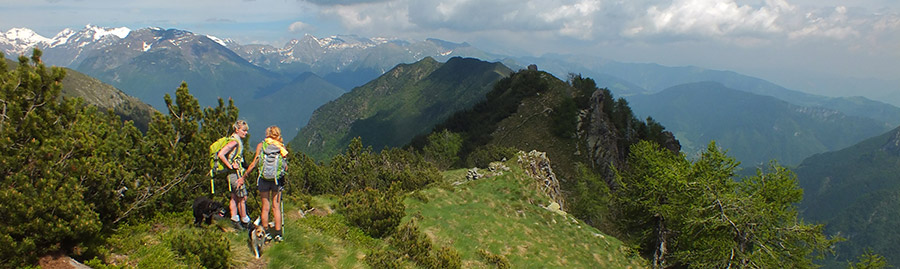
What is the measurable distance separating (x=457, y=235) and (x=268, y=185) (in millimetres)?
10511

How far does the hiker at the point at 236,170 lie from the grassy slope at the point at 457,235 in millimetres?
475

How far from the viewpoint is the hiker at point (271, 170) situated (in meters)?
10.5

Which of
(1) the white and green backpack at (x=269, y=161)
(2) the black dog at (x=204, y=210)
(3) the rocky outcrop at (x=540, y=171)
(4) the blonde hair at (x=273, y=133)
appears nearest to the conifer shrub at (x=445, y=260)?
(1) the white and green backpack at (x=269, y=161)

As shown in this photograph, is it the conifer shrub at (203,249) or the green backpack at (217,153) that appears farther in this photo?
the green backpack at (217,153)

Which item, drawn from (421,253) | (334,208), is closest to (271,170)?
(421,253)

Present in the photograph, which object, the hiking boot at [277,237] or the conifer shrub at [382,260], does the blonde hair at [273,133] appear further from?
the conifer shrub at [382,260]

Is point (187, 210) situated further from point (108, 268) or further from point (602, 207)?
point (602, 207)

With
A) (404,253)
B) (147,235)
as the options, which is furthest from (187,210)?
(404,253)

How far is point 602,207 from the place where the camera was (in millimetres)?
54531

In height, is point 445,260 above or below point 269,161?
below

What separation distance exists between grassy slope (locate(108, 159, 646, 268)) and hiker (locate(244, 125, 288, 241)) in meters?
0.69

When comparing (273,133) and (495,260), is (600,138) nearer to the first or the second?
(495,260)

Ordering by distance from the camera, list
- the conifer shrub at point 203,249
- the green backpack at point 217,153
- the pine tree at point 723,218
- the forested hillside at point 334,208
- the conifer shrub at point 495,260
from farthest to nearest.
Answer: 1. the pine tree at point 723,218
2. the conifer shrub at point 495,260
3. the green backpack at point 217,153
4. the conifer shrub at point 203,249
5. the forested hillside at point 334,208

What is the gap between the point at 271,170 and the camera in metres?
10.6
